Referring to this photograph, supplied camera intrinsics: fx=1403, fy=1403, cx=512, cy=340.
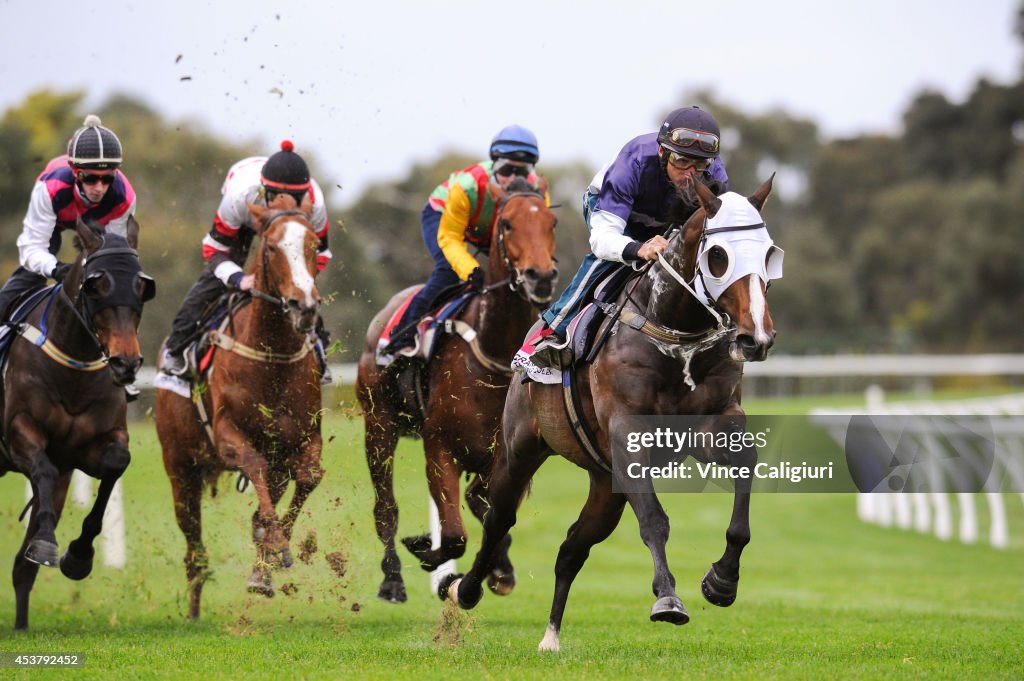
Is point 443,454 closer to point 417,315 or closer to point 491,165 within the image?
point 417,315

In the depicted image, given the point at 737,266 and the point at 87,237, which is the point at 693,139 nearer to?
the point at 737,266

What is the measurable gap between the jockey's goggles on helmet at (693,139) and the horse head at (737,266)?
0.55 metres

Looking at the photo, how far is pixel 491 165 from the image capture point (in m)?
9.39

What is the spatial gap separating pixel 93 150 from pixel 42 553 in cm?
253

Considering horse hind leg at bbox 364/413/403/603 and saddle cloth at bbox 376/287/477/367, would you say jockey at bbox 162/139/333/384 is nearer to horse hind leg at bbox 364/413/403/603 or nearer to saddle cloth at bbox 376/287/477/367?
saddle cloth at bbox 376/287/477/367

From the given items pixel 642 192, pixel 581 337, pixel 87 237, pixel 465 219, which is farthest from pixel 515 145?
pixel 87 237

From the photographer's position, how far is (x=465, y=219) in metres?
9.38

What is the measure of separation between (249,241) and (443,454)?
2309 millimetres

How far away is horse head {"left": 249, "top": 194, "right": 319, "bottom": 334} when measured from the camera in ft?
27.6

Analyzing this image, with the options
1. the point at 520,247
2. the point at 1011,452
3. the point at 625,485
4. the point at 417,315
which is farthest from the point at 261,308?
the point at 1011,452

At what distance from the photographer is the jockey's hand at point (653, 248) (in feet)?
22.1

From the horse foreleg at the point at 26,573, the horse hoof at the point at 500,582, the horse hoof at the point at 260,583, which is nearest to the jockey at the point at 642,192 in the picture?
the horse hoof at the point at 500,582

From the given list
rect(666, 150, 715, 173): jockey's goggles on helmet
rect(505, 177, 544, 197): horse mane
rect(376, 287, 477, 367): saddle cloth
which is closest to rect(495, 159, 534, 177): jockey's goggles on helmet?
A: rect(505, 177, 544, 197): horse mane

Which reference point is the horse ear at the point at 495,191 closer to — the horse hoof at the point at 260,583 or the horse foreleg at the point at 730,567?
the horse hoof at the point at 260,583
